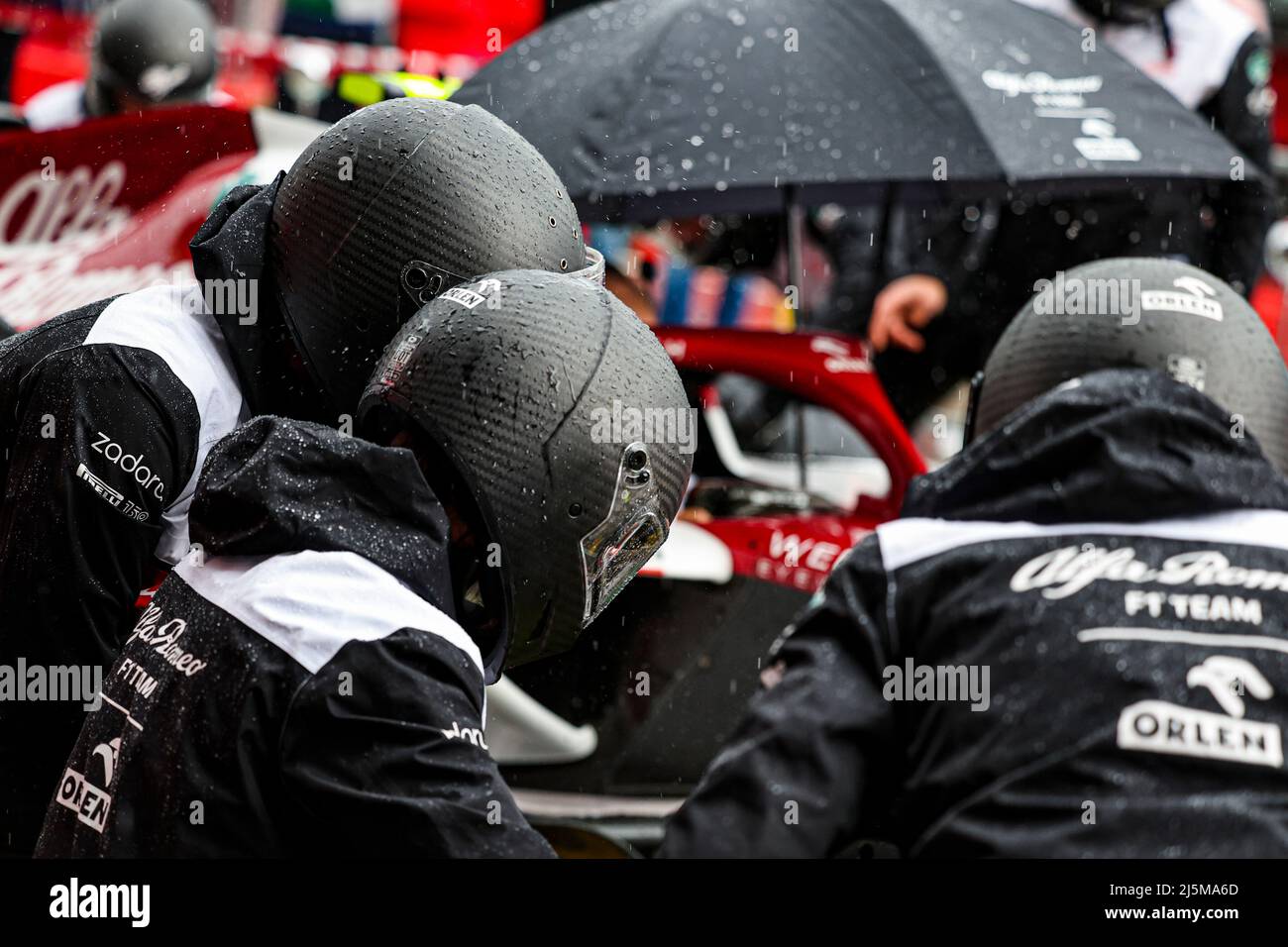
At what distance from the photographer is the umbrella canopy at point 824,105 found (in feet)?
15.6

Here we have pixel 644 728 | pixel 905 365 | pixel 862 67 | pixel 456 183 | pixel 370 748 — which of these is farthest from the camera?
pixel 905 365

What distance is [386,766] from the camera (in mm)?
1980

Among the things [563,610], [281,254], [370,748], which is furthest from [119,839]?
[281,254]

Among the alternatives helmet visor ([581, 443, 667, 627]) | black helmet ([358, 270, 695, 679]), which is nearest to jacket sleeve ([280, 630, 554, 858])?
black helmet ([358, 270, 695, 679])

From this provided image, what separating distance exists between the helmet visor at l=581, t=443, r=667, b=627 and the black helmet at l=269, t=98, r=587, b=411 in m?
0.61

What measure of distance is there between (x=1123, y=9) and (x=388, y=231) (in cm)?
438

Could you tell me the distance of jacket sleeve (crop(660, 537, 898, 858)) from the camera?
2086 mm

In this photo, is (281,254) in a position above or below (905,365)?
above

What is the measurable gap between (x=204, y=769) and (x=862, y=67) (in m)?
3.54

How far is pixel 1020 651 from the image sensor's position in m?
2.10

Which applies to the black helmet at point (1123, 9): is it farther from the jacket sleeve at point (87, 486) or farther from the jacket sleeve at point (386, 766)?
the jacket sleeve at point (386, 766)

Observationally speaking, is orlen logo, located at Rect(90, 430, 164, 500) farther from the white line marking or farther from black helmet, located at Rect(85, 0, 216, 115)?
black helmet, located at Rect(85, 0, 216, 115)
